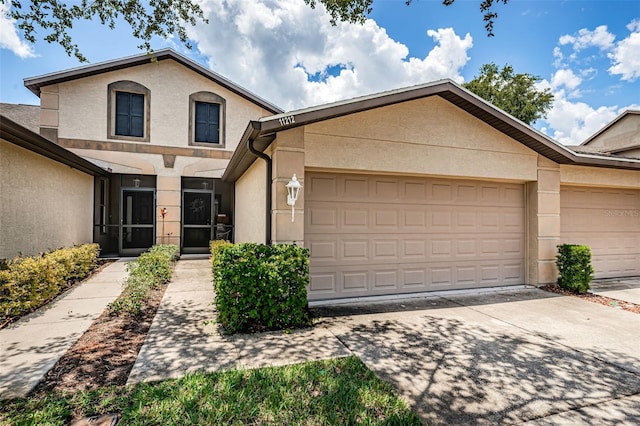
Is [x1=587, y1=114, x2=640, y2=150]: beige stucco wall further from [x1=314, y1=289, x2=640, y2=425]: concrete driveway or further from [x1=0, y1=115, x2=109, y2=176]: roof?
[x1=0, y1=115, x2=109, y2=176]: roof

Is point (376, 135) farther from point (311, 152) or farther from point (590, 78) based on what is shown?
point (590, 78)

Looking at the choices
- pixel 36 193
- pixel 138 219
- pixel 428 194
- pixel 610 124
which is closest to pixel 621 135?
pixel 610 124

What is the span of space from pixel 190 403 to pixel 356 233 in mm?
4048

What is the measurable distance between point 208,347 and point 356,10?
5711mm

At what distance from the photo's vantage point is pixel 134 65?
11648mm

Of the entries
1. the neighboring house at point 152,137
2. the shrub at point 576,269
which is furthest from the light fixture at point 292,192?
the neighboring house at point 152,137

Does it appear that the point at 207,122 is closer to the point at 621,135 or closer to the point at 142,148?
the point at 142,148

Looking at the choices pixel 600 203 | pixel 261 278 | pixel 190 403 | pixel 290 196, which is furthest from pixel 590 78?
pixel 190 403

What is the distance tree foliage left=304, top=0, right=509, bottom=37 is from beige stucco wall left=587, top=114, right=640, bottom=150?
42.9 ft

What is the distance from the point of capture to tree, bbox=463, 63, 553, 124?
24.6 metres

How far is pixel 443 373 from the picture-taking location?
3.31 m

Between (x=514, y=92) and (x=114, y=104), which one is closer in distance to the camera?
(x=114, y=104)

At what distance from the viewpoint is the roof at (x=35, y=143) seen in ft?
17.8

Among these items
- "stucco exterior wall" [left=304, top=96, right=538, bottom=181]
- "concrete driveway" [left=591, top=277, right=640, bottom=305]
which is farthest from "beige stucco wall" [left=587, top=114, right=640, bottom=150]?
"stucco exterior wall" [left=304, top=96, right=538, bottom=181]
